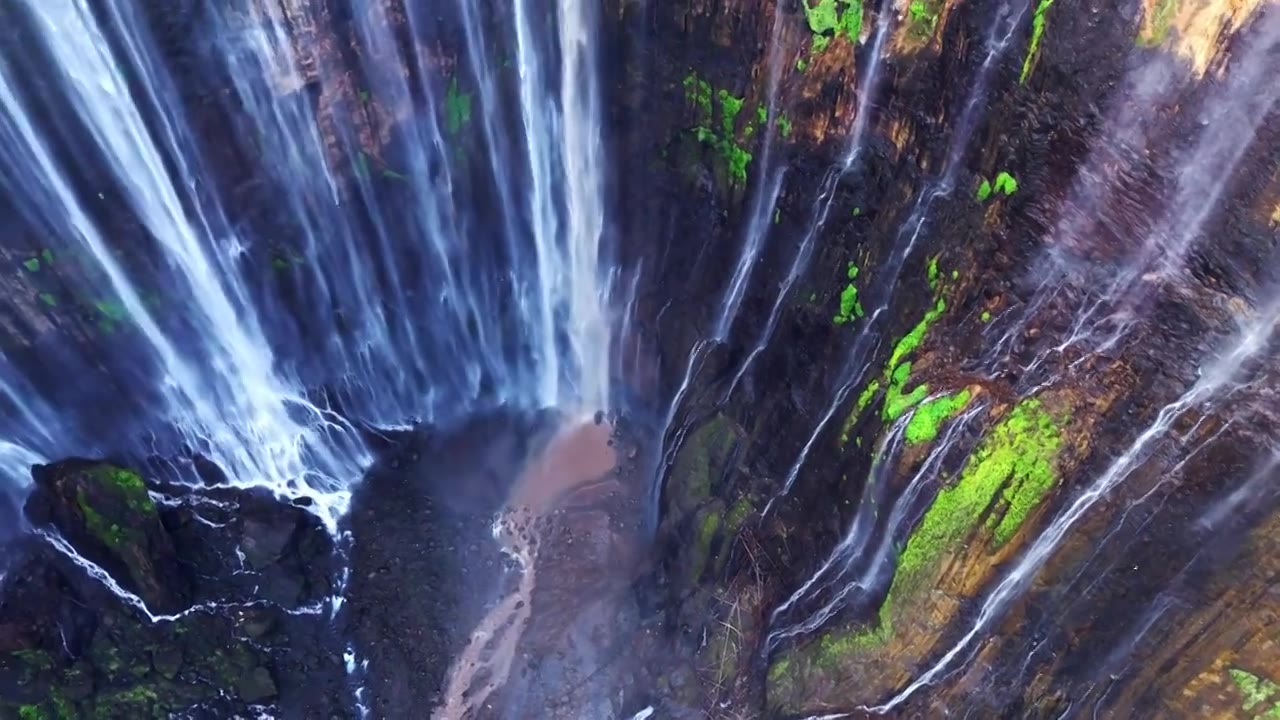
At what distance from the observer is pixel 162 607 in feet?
31.6

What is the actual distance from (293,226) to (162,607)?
4.54 m

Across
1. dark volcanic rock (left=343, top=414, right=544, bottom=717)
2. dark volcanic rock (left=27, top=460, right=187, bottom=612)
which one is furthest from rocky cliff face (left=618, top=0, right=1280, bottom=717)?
dark volcanic rock (left=27, top=460, right=187, bottom=612)

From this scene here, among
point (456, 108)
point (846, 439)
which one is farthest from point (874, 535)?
point (456, 108)

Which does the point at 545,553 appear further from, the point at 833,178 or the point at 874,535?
the point at 833,178

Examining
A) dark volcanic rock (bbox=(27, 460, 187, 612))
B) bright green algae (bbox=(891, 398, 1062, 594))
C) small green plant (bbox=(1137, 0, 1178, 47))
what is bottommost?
dark volcanic rock (bbox=(27, 460, 187, 612))

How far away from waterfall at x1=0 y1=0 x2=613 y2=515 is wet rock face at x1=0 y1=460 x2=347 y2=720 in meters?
0.57

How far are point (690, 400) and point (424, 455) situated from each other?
3.79 metres

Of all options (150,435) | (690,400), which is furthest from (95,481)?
(690,400)

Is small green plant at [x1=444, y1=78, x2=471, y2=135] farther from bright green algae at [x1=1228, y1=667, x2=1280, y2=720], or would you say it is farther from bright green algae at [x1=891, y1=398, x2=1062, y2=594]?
bright green algae at [x1=1228, y1=667, x2=1280, y2=720]

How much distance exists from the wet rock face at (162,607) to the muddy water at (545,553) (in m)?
1.59

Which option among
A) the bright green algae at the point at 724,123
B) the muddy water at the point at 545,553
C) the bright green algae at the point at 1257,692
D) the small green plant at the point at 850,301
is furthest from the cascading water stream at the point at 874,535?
the bright green algae at the point at 724,123

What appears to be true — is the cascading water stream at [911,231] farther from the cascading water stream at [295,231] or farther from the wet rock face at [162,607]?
the wet rock face at [162,607]

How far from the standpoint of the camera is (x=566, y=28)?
389 inches

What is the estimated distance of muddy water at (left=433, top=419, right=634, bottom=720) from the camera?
10219 mm
